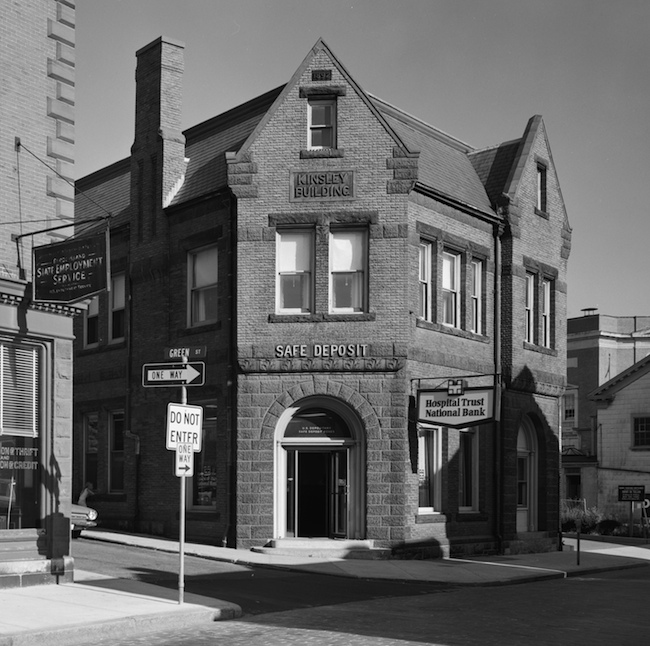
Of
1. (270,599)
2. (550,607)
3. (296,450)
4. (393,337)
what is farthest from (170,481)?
(550,607)

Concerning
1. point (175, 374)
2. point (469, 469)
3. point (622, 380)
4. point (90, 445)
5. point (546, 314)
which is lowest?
point (469, 469)

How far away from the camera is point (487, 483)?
28.4 m

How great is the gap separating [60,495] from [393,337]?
34.5 feet

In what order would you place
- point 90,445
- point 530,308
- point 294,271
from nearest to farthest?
point 294,271 < point 530,308 < point 90,445

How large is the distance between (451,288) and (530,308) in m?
3.96

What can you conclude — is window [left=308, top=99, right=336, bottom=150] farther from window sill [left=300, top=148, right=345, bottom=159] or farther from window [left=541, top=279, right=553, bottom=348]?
window [left=541, top=279, right=553, bottom=348]

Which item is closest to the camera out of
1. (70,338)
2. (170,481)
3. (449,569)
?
(70,338)

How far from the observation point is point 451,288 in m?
28.0

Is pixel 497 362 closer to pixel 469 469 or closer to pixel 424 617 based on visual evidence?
pixel 469 469

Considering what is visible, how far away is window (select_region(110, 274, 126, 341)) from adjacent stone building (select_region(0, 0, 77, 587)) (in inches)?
515

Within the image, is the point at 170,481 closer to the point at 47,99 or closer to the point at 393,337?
the point at 393,337

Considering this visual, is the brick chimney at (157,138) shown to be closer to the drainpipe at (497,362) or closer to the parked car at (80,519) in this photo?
the parked car at (80,519)

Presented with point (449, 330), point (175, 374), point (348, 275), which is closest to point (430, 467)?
point (449, 330)

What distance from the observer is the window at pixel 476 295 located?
2862 cm
